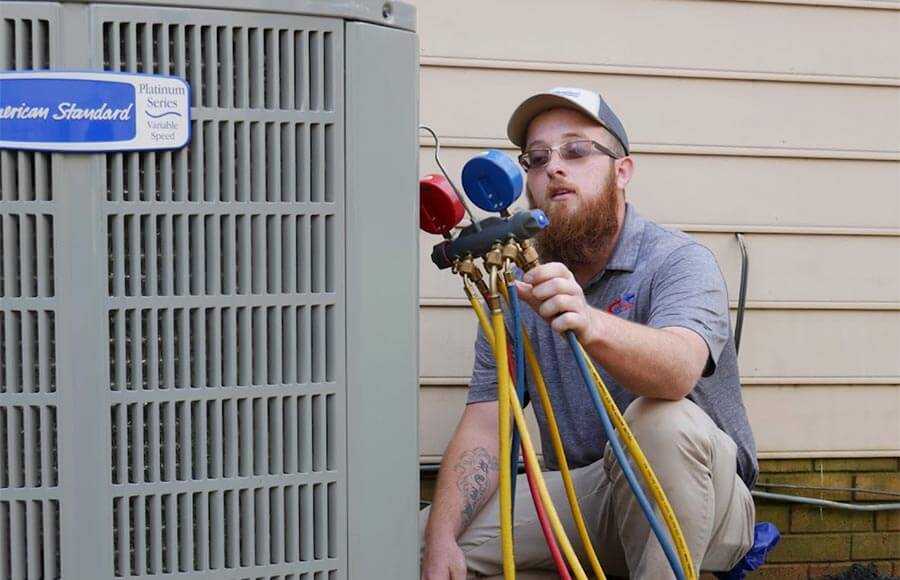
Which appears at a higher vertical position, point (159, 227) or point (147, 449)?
point (159, 227)

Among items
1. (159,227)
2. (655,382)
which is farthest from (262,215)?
(655,382)

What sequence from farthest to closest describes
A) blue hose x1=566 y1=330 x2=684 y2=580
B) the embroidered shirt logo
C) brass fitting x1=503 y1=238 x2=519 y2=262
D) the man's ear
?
the man's ear
the embroidered shirt logo
blue hose x1=566 y1=330 x2=684 y2=580
brass fitting x1=503 y1=238 x2=519 y2=262

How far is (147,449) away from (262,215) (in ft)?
1.12

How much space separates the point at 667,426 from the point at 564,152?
0.68 m

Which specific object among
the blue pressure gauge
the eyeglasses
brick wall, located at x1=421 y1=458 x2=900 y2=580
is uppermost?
the eyeglasses

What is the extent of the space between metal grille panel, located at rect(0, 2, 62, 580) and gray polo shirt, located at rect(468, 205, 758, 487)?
1.31m

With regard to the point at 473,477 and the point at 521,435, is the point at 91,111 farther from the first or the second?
the point at 473,477

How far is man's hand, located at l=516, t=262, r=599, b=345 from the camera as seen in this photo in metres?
1.89

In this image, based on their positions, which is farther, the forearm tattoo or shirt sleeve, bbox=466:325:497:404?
shirt sleeve, bbox=466:325:497:404

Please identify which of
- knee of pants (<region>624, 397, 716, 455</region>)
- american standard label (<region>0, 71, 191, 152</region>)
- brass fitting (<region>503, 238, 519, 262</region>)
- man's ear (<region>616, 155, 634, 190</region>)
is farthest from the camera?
man's ear (<region>616, 155, 634, 190</region>)

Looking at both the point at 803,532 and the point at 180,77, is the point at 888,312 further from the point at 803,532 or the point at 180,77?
the point at 180,77

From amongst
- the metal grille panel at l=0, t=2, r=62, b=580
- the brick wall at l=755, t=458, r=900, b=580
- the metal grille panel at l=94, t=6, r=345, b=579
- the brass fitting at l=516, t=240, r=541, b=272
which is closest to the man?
the brass fitting at l=516, t=240, r=541, b=272

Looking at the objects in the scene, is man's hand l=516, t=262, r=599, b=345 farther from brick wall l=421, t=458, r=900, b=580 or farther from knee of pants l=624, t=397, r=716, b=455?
brick wall l=421, t=458, r=900, b=580

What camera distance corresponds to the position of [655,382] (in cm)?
221
